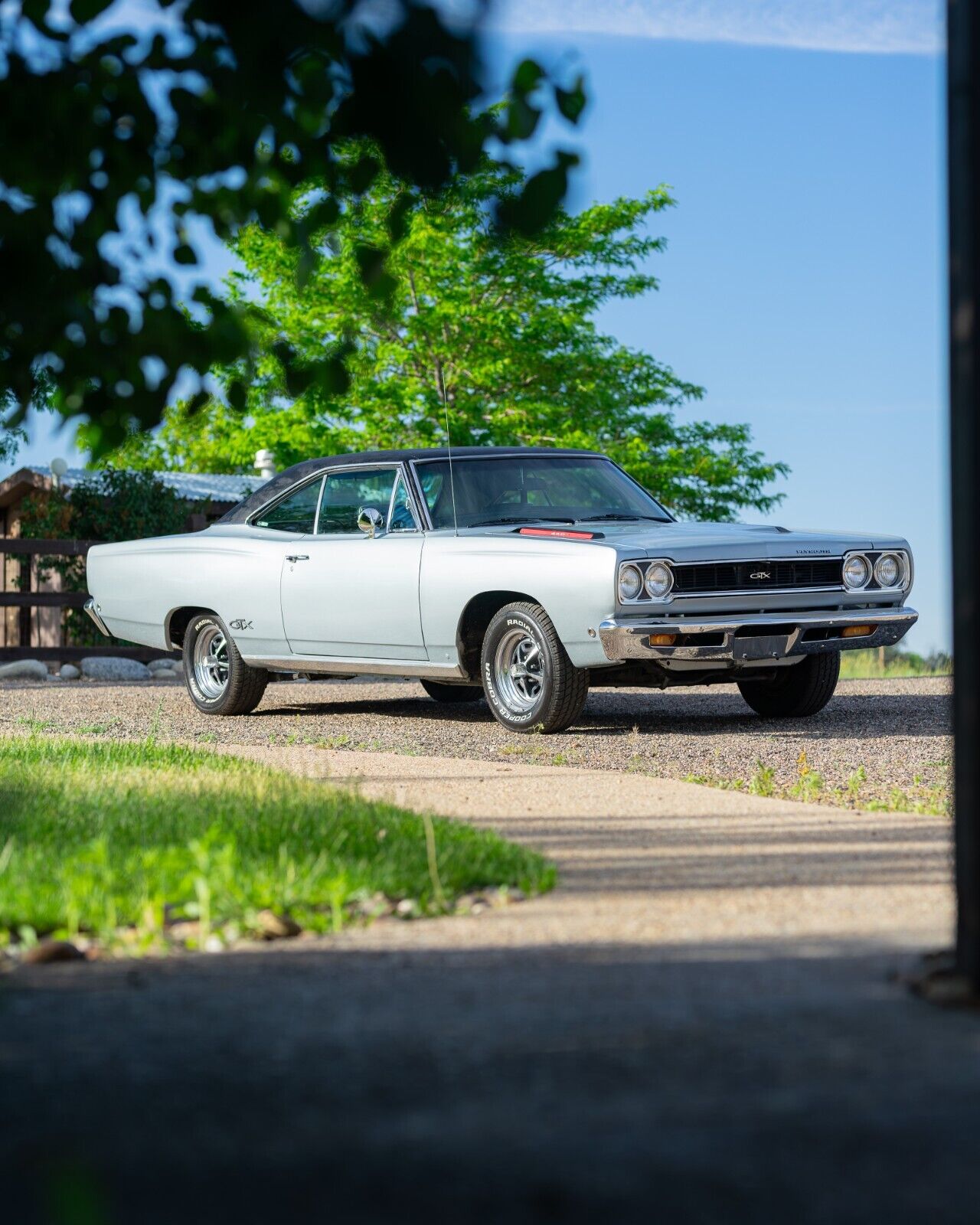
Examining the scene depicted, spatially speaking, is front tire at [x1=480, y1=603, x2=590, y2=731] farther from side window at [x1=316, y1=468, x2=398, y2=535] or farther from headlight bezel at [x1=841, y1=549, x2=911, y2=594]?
headlight bezel at [x1=841, y1=549, x2=911, y2=594]

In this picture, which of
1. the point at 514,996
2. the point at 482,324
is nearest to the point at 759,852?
the point at 514,996

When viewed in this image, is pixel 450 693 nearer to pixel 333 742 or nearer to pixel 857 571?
pixel 333 742

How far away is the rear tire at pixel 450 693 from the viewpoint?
43.1 ft

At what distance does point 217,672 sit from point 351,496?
1.97 m

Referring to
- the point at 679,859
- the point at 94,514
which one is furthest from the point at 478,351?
the point at 679,859

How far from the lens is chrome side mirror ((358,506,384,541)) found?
35.1 feet

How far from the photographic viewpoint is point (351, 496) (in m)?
11.4

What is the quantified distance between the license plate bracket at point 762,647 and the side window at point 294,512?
3.41m

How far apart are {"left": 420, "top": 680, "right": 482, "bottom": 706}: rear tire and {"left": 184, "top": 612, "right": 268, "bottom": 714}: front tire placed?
57.7 inches

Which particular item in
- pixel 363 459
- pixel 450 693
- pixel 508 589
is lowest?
pixel 450 693

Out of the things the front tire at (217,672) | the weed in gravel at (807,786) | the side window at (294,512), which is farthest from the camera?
the front tire at (217,672)

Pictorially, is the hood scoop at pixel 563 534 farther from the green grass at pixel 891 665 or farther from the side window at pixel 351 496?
the green grass at pixel 891 665

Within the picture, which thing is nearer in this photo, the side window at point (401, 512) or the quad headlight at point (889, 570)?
the quad headlight at point (889, 570)

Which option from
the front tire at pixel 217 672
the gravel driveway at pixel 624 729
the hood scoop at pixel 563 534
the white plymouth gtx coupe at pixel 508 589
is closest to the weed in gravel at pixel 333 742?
the gravel driveway at pixel 624 729
